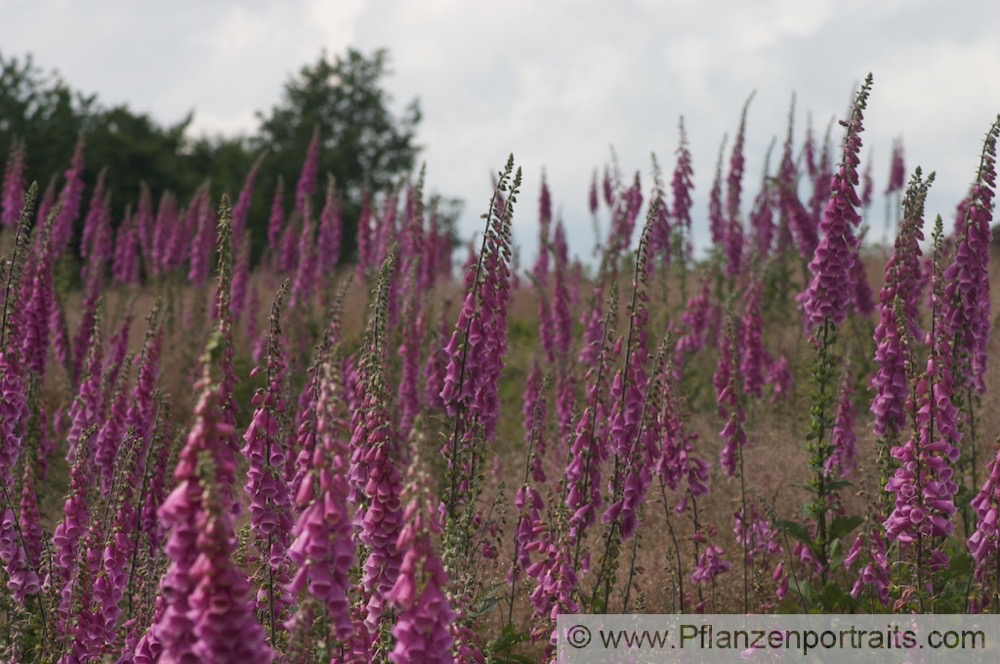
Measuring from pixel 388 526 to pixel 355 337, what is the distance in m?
11.7

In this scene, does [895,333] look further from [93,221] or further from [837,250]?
[93,221]

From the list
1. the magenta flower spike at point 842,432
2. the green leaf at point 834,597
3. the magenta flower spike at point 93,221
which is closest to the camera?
the green leaf at point 834,597

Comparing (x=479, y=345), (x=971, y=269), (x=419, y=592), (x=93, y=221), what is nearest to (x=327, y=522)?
(x=419, y=592)

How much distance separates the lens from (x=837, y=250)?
19.1ft

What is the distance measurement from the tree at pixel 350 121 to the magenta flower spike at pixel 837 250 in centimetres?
3479

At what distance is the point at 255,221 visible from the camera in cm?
3525

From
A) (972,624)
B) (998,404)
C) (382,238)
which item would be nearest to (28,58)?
(382,238)

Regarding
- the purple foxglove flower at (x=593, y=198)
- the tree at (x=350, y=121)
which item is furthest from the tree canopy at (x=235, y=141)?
the purple foxglove flower at (x=593, y=198)

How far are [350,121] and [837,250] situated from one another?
3746cm

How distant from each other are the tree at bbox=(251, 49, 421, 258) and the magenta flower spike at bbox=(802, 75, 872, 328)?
3479cm

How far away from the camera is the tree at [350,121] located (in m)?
40.3

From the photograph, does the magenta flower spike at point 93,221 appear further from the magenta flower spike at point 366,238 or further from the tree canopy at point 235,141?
the tree canopy at point 235,141

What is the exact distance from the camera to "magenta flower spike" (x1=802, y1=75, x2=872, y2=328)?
5746 millimetres

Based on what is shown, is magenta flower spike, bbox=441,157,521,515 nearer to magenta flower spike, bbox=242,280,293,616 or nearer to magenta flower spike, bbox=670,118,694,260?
magenta flower spike, bbox=242,280,293,616
